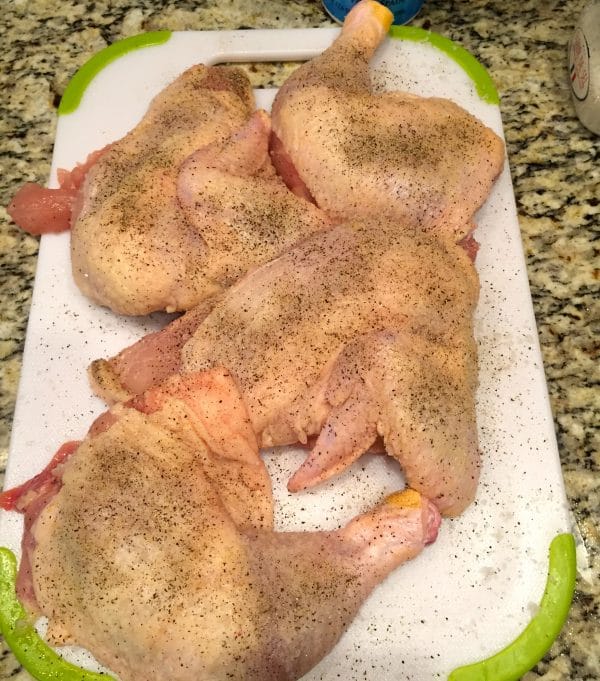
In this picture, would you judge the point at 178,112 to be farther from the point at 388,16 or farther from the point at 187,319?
the point at 388,16

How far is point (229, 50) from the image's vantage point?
6.82 feet

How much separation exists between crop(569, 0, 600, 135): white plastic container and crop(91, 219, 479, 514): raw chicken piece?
2.73 ft

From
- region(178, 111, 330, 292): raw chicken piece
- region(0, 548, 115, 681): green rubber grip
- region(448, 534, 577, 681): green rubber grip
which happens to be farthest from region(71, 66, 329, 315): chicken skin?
region(448, 534, 577, 681): green rubber grip

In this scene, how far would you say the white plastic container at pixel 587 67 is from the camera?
1.92 meters

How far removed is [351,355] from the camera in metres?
1.39

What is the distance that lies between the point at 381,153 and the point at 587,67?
76 centimetres

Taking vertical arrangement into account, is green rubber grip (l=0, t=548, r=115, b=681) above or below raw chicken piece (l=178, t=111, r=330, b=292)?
below

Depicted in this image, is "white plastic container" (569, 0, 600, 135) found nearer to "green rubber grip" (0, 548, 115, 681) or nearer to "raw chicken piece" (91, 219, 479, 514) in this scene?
"raw chicken piece" (91, 219, 479, 514)

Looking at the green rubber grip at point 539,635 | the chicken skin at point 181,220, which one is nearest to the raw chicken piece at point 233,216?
the chicken skin at point 181,220

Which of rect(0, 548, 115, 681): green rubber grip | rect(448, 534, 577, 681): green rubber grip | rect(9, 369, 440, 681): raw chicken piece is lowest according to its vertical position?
rect(448, 534, 577, 681): green rubber grip

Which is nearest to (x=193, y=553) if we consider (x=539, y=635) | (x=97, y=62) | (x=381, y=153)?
(x=539, y=635)

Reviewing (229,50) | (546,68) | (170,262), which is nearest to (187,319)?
(170,262)

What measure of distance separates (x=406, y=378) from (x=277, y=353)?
0.83ft

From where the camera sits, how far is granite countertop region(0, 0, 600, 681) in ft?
5.37
